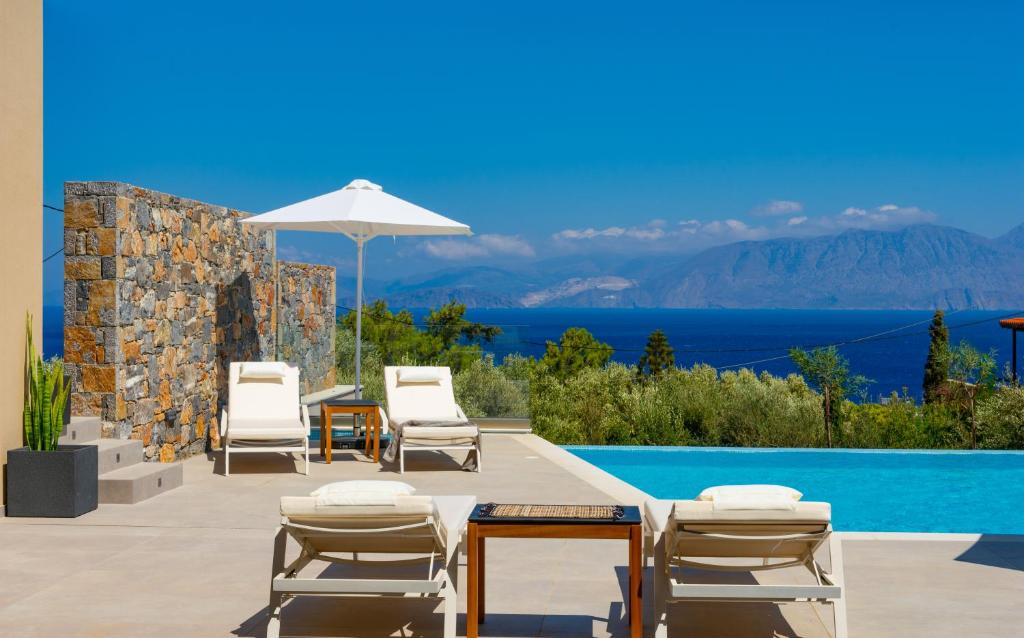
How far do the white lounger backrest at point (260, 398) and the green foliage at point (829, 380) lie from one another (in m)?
6.21

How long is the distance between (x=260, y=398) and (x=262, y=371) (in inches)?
9.6

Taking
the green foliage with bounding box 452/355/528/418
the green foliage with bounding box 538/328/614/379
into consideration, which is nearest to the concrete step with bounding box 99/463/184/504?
the green foliage with bounding box 452/355/528/418

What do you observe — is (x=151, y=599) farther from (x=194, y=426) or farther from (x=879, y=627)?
(x=194, y=426)

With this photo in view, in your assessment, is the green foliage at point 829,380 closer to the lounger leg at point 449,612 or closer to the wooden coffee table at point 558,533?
the wooden coffee table at point 558,533

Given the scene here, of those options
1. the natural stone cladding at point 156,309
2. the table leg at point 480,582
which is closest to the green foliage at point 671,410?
the natural stone cladding at point 156,309

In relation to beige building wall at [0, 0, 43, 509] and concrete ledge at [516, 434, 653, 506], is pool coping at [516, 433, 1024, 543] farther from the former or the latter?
beige building wall at [0, 0, 43, 509]

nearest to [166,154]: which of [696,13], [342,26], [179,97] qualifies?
[179,97]

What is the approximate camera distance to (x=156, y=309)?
9.03m

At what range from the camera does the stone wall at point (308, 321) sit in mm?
12055

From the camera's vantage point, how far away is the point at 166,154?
8044 cm

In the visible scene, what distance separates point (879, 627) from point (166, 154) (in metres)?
81.7

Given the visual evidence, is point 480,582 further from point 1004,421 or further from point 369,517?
point 1004,421

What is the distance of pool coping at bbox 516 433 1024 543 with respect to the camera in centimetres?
628

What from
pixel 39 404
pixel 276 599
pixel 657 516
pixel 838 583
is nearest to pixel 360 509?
pixel 276 599
